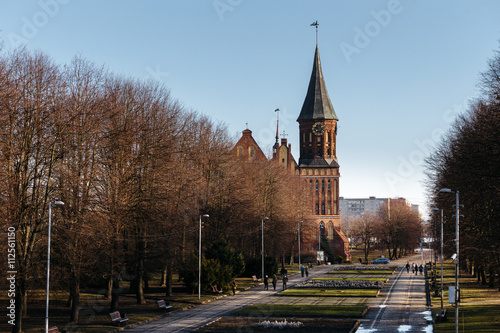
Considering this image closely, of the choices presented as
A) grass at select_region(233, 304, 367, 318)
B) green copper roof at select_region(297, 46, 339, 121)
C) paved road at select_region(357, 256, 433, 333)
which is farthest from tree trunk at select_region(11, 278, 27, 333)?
green copper roof at select_region(297, 46, 339, 121)

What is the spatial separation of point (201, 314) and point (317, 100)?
97.8 meters

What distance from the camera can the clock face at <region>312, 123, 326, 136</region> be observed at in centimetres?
13612

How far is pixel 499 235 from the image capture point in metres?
41.3

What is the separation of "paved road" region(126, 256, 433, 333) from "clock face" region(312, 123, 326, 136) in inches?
2834

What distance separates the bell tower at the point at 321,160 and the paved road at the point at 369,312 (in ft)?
209

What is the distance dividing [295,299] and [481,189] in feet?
63.7

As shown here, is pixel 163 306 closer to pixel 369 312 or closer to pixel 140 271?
pixel 140 271

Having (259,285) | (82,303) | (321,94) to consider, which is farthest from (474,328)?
(321,94)

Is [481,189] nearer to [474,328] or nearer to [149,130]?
[474,328]

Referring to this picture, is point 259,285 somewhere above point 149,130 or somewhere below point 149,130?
below

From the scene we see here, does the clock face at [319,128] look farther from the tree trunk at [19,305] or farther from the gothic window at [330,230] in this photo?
the tree trunk at [19,305]

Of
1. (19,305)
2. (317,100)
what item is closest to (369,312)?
(19,305)

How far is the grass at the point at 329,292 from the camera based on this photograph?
56312 millimetres

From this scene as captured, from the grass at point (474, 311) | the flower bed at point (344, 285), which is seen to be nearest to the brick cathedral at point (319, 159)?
the flower bed at point (344, 285)
